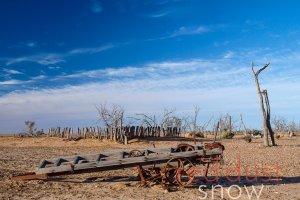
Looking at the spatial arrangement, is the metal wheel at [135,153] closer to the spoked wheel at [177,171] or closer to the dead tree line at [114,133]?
the spoked wheel at [177,171]

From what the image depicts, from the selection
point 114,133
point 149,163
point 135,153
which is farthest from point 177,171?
point 114,133

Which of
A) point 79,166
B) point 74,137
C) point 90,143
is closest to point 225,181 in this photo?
point 79,166

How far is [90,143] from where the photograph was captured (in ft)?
102

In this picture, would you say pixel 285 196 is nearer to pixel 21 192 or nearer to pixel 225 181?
pixel 225 181

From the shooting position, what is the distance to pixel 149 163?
959cm

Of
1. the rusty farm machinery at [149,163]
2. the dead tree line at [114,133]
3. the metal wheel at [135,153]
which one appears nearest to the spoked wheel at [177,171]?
the rusty farm machinery at [149,163]

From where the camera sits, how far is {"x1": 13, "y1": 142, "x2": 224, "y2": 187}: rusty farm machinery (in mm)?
9438

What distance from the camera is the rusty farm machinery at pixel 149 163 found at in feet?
31.0

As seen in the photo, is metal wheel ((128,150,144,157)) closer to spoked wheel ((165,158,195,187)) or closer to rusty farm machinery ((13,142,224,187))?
rusty farm machinery ((13,142,224,187))

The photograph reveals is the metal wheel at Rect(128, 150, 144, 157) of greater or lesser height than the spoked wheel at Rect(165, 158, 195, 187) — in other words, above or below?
above

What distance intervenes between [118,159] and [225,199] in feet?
9.46

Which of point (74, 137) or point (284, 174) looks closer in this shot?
point (284, 174)

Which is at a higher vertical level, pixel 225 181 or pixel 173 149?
pixel 173 149

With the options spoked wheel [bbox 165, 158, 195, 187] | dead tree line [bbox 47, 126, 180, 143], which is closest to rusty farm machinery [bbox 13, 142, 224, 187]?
Answer: spoked wheel [bbox 165, 158, 195, 187]
